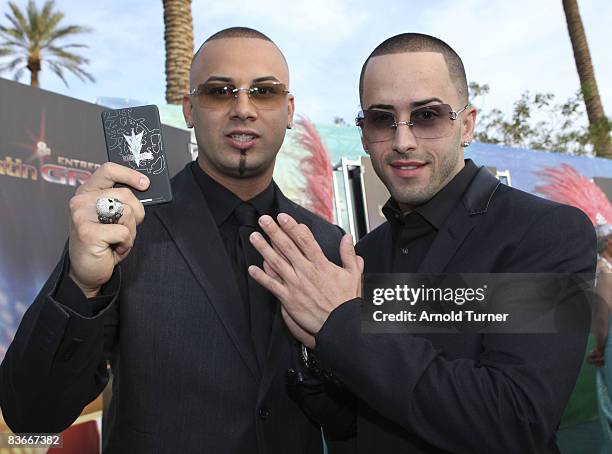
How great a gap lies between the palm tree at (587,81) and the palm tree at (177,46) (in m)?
12.4

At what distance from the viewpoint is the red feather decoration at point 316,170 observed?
31.5 feet

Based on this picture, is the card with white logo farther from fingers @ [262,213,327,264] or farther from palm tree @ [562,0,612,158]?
palm tree @ [562,0,612,158]

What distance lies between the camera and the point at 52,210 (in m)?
5.30

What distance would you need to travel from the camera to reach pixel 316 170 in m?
9.72

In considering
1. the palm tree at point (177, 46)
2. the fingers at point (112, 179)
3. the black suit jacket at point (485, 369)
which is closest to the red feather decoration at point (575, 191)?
the palm tree at point (177, 46)

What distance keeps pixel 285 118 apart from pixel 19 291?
133 inches

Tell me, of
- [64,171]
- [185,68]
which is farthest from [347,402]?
[185,68]

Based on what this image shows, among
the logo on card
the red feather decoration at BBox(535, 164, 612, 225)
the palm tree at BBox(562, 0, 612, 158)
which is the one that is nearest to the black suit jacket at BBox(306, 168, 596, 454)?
the logo on card

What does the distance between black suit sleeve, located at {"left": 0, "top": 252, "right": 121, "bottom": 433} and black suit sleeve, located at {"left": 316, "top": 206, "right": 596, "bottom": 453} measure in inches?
31.1

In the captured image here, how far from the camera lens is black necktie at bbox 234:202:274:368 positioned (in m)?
2.45

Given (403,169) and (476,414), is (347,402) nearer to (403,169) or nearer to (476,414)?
(476,414)

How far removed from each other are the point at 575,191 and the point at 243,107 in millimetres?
13206

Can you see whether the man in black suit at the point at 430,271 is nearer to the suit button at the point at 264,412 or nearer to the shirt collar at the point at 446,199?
the shirt collar at the point at 446,199

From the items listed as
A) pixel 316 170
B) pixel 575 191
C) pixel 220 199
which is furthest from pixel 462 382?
pixel 575 191
